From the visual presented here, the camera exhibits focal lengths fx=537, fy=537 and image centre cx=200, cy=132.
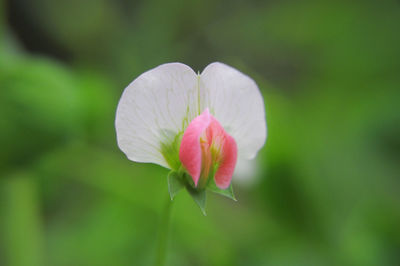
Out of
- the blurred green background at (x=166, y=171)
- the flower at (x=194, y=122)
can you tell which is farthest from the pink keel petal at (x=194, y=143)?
the blurred green background at (x=166, y=171)

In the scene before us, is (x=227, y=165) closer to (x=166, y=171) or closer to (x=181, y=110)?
(x=181, y=110)

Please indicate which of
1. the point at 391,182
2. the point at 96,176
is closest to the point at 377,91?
the point at 391,182

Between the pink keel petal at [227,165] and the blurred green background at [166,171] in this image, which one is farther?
the blurred green background at [166,171]

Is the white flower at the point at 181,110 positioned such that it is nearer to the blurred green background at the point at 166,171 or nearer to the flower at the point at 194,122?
the flower at the point at 194,122

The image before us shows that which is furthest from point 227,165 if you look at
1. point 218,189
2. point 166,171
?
point 166,171

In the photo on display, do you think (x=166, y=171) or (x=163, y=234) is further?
(x=166, y=171)

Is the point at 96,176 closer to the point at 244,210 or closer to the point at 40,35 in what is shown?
the point at 244,210

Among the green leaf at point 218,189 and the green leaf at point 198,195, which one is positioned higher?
the green leaf at point 218,189
